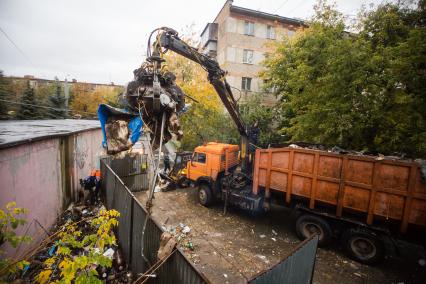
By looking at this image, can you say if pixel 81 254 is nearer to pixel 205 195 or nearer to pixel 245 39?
pixel 205 195

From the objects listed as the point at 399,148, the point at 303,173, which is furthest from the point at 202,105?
the point at 399,148

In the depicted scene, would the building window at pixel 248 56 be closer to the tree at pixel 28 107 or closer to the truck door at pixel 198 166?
the truck door at pixel 198 166

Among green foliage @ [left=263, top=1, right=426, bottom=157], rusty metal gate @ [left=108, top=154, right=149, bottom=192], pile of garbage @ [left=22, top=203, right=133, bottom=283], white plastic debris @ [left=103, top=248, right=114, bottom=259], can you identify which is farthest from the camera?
rusty metal gate @ [left=108, top=154, right=149, bottom=192]

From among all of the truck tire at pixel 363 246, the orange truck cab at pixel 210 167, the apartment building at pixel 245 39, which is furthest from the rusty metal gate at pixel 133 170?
the apartment building at pixel 245 39

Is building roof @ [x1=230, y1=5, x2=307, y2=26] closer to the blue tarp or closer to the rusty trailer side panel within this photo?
the rusty trailer side panel

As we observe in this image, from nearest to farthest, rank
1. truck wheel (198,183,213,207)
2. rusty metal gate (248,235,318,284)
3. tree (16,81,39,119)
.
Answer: rusty metal gate (248,235,318,284)
truck wheel (198,183,213,207)
tree (16,81,39,119)

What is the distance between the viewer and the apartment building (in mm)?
20828

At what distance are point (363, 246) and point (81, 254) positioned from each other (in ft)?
24.7

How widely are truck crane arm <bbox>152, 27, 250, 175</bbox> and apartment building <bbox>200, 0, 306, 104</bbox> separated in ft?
43.0

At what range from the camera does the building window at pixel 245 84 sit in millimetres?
21970

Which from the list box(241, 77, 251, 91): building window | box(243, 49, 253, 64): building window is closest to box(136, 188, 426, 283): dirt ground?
box(241, 77, 251, 91): building window

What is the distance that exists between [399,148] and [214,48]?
20242 millimetres

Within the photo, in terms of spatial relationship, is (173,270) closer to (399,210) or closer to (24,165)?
(24,165)

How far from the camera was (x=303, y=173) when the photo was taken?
6.62 meters
